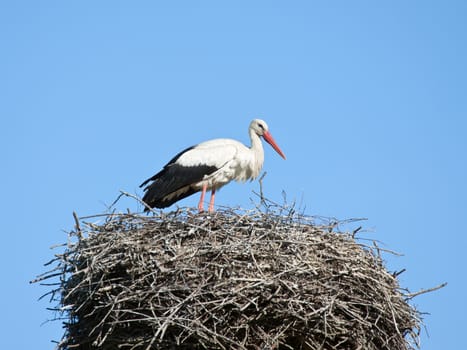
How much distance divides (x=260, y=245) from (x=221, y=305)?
79 cm

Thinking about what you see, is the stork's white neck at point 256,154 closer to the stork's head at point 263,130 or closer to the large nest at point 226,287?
the stork's head at point 263,130

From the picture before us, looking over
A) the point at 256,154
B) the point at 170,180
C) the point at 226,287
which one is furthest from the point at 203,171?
the point at 226,287

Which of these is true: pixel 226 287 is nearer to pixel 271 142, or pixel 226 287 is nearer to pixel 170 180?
pixel 170 180

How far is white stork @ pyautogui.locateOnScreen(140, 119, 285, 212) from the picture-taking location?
1048 cm

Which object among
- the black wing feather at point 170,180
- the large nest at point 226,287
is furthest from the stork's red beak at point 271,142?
the large nest at point 226,287

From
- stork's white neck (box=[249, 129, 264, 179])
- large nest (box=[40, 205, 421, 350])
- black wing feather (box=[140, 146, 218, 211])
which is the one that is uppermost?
stork's white neck (box=[249, 129, 264, 179])

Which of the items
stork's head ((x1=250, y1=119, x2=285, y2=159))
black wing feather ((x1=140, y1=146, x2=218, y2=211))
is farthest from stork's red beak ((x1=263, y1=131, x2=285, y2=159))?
black wing feather ((x1=140, y1=146, x2=218, y2=211))

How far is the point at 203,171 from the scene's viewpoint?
10.5m

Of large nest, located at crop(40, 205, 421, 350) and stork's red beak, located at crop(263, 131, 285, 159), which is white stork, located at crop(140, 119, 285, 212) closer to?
stork's red beak, located at crop(263, 131, 285, 159)

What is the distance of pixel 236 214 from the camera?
8.39 m

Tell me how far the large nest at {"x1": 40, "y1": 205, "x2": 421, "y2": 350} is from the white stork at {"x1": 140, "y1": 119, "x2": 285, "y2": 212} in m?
2.10

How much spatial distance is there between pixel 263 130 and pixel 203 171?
1.09m

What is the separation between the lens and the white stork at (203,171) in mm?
10484

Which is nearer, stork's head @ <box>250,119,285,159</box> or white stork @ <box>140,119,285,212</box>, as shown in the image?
white stork @ <box>140,119,285,212</box>
